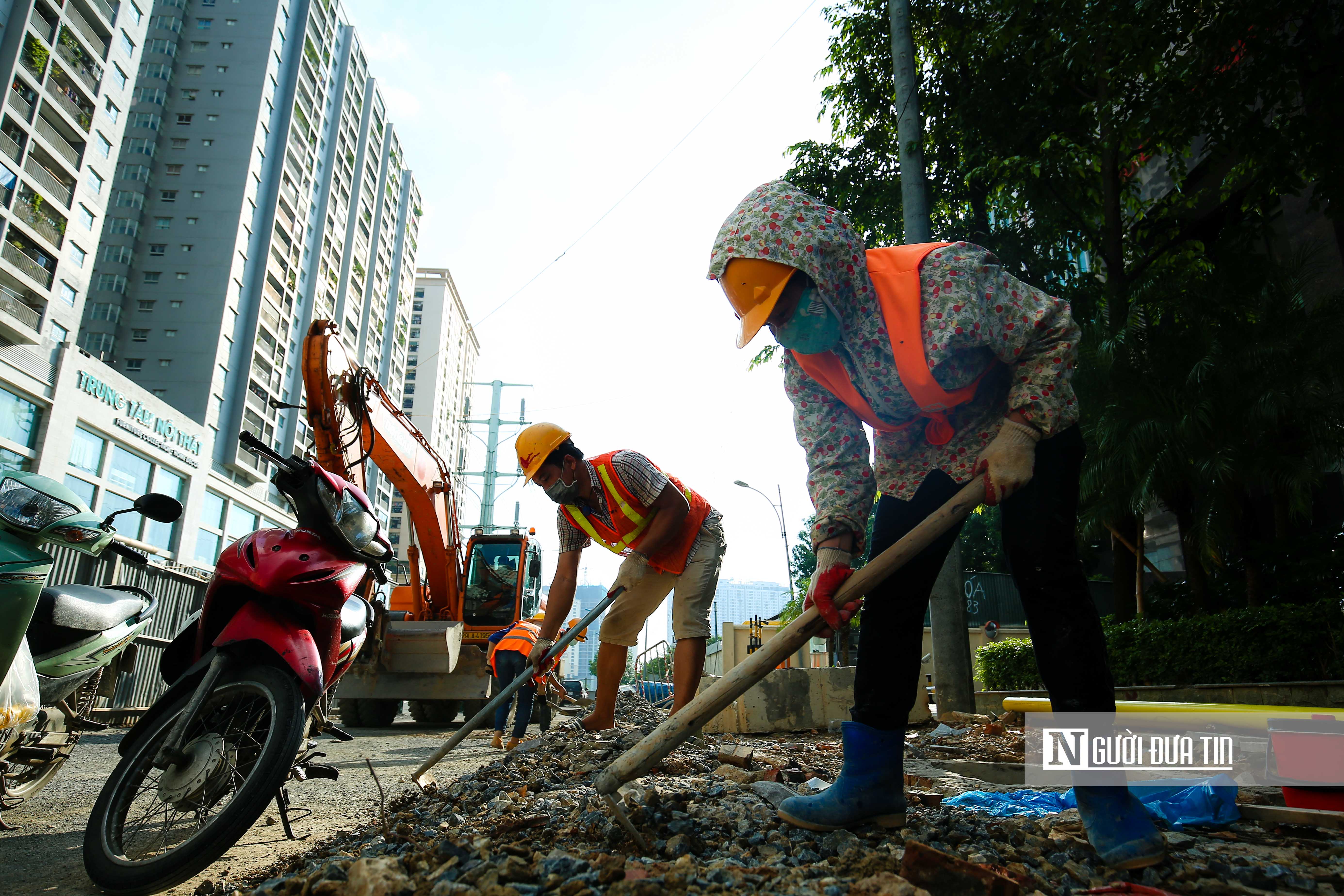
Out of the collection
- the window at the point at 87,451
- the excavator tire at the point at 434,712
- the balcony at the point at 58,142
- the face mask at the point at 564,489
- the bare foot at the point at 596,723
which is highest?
the balcony at the point at 58,142

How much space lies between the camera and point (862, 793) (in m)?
2.12

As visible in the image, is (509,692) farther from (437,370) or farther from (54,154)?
(437,370)

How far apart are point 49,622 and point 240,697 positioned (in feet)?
3.28

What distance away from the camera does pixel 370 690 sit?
891 cm

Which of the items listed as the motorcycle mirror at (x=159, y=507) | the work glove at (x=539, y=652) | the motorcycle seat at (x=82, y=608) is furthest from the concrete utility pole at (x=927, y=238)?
the motorcycle seat at (x=82, y=608)

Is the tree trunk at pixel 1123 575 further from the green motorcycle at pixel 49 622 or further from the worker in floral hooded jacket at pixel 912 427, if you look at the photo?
the green motorcycle at pixel 49 622

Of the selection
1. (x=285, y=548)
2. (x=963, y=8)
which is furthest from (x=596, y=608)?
(x=963, y=8)

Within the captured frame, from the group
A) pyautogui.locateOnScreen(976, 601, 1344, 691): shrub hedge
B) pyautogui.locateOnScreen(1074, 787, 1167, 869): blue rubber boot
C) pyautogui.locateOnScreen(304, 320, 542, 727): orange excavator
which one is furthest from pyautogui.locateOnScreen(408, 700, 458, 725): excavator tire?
pyautogui.locateOnScreen(1074, 787, 1167, 869): blue rubber boot

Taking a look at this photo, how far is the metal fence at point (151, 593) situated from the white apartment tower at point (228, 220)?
85.4ft

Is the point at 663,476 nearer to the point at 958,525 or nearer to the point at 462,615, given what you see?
the point at 958,525

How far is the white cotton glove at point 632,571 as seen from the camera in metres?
4.02

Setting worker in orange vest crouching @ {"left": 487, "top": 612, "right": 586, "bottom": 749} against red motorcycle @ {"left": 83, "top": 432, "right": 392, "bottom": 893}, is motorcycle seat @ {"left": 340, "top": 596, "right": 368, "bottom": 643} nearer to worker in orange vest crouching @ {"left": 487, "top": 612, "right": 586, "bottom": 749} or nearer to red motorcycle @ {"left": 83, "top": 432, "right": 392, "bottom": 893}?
red motorcycle @ {"left": 83, "top": 432, "right": 392, "bottom": 893}

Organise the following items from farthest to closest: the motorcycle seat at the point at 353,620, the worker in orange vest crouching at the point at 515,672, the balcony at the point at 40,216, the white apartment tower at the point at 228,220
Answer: the white apartment tower at the point at 228,220
the balcony at the point at 40,216
the worker in orange vest crouching at the point at 515,672
the motorcycle seat at the point at 353,620

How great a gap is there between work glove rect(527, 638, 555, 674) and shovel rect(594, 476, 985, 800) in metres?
2.07
